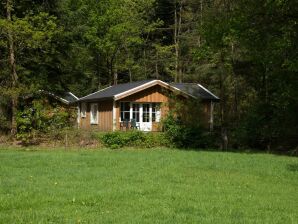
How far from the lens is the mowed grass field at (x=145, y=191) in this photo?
9375 millimetres

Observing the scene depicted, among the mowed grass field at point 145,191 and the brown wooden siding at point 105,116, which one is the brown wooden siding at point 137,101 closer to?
the brown wooden siding at point 105,116

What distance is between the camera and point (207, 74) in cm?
4466

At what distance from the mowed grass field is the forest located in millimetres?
6737

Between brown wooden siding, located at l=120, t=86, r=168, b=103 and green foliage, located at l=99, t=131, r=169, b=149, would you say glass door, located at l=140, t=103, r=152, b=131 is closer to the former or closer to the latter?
brown wooden siding, located at l=120, t=86, r=168, b=103

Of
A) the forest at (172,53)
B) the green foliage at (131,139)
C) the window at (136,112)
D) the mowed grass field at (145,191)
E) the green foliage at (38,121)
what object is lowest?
the mowed grass field at (145,191)

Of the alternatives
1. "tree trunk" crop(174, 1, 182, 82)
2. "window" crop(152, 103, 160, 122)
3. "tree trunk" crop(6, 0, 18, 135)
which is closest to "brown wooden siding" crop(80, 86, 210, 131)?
"window" crop(152, 103, 160, 122)

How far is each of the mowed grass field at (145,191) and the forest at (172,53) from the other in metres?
6.74

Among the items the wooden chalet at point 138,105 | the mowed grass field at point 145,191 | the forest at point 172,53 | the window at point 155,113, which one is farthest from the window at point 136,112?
the mowed grass field at point 145,191

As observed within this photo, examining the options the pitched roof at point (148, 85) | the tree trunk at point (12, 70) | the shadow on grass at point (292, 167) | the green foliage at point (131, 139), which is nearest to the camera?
the shadow on grass at point (292, 167)

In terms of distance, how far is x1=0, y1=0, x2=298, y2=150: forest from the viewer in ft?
77.4

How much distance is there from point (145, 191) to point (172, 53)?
46.0 meters

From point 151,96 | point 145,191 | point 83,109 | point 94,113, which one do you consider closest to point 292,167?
point 145,191

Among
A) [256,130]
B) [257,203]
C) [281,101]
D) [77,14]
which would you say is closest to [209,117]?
[256,130]

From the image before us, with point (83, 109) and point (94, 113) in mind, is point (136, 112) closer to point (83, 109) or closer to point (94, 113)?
point (94, 113)
